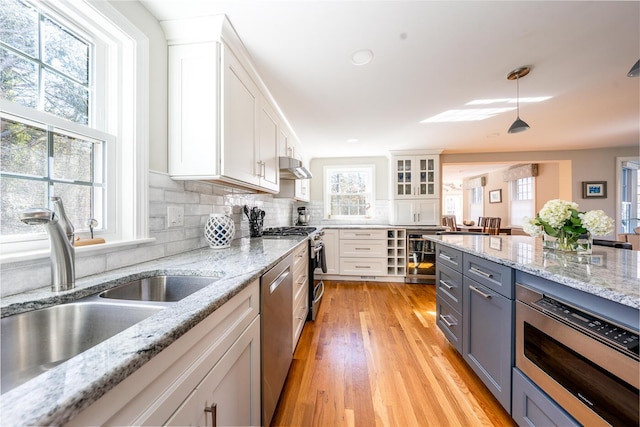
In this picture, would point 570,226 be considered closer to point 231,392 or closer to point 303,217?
point 231,392

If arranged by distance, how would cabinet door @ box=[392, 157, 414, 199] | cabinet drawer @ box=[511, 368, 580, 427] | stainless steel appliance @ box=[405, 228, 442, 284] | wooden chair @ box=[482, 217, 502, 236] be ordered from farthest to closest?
wooden chair @ box=[482, 217, 502, 236] → cabinet door @ box=[392, 157, 414, 199] → stainless steel appliance @ box=[405, 228, 442, 284] → cabinet drawer @ box=[511, 368, 580, 427]

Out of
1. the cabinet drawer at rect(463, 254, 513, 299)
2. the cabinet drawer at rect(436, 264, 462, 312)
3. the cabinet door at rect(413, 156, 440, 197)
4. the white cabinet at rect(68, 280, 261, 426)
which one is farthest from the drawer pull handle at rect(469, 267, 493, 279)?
the cabinet door at rect(413, 156, 440, 197)

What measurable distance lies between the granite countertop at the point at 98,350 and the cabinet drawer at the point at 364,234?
305 cm

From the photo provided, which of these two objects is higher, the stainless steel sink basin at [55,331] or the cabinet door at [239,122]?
the cabinet door at [239,122]

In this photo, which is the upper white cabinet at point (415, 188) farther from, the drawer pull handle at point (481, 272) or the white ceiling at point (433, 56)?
the drawer pull handle at point (481, 272)

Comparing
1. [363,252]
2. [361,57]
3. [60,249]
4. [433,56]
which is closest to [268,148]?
[361,57]

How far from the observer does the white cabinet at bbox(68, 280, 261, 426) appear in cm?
44

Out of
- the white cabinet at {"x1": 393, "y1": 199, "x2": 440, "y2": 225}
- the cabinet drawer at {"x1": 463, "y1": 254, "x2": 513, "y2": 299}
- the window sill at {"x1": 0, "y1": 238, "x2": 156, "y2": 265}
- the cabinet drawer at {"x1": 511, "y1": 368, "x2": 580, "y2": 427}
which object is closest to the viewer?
the window sill at {"x1": 0, "y1": 238, "x2": 156, "y2": 265}

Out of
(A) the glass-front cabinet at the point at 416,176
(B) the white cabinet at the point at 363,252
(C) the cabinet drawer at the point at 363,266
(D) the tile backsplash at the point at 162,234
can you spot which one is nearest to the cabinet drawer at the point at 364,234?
(B) the white cabinet at the point at 363,252

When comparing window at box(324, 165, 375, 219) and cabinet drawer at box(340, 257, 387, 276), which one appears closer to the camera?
cabinet drawer at box(340, 257, 387, 276)

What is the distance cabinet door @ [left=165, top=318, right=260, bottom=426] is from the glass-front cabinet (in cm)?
374

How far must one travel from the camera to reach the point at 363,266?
4012 millimetres

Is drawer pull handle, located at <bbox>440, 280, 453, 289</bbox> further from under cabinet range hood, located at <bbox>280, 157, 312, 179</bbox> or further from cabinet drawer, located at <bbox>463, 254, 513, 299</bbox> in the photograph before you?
under cabinet range hood, located at <bbox>280, 157, 312, 179</bbox>

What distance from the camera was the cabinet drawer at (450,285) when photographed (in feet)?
5.88
